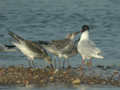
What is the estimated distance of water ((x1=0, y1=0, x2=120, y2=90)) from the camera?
1538 centimetres

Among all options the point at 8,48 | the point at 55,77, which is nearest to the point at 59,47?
the point at 55,77

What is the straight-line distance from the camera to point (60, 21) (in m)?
21.5

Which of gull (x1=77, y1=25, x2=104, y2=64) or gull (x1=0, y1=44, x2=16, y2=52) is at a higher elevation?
Answer: gull (x1=77, y1=25, x2=104, y2=64)

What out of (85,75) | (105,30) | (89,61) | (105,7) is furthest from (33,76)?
(105,7)

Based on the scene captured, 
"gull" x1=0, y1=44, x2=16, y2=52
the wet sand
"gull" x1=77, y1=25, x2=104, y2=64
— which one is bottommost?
the wet sand

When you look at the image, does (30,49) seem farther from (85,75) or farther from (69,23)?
(69,23)

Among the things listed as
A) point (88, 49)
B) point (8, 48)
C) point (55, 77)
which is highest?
point (88, 49)

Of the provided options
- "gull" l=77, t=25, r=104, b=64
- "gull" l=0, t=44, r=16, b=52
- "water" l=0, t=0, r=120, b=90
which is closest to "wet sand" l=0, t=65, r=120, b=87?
"gull" l=77, t=25, r=104, b=64

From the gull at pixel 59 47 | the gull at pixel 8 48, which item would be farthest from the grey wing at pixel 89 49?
the gull at pixel 8 48

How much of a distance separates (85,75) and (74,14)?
1187cm

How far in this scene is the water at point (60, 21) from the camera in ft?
50.5

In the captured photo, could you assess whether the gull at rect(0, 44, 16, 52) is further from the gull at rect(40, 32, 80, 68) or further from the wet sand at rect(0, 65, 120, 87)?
the wet sand at rect(0, 65, 120, 87)

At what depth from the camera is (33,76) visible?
426 inches

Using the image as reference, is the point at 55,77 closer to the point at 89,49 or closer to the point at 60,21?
the point at 89,49
